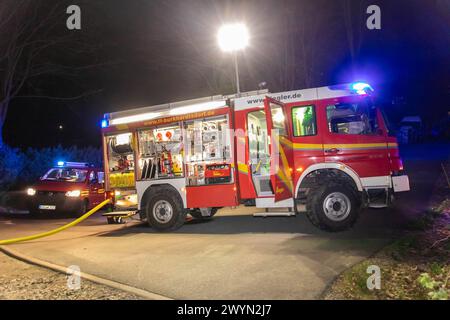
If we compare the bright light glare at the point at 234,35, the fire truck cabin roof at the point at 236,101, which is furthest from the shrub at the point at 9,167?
the bright light glare at the point at 234,35

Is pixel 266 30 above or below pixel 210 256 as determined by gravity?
above

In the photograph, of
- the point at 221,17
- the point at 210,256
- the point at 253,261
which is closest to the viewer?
the point at 253,261

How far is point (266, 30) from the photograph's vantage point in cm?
1925

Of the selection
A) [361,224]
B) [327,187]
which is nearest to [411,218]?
[361,224]

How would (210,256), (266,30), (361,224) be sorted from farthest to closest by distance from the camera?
(266,30) → (361,224) → (210,256)

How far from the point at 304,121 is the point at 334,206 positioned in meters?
1.91

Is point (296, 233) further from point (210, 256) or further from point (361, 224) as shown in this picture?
point (210, 256)

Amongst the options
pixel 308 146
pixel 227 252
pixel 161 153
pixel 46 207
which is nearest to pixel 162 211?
pixel 161 153

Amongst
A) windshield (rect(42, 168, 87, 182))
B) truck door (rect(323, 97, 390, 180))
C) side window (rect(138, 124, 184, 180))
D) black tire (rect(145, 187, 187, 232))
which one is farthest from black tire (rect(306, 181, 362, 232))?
windshield (rect(42, 168, 87, 182))

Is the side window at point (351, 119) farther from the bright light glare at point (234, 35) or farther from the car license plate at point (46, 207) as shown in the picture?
the car license plate at point (46, 207)

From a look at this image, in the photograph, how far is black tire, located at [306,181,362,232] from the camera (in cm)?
807

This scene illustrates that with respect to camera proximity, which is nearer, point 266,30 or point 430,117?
point 266,30

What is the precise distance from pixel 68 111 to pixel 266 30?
684 inches
